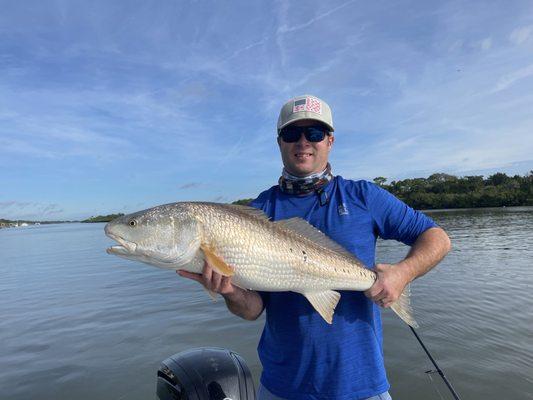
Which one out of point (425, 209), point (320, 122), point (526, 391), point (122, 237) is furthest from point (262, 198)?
point (425, 209)

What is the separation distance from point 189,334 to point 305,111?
9.78 meters

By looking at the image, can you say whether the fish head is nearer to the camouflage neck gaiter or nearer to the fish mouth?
the fish mouth

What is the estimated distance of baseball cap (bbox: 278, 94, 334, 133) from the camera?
11.4 ft

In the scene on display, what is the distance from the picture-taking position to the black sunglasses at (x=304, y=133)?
3.51 meters

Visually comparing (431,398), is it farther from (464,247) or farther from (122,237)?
(464,247)

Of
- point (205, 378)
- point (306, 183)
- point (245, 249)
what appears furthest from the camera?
point (205, 378)

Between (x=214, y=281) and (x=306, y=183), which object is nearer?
(x=214, y=281)

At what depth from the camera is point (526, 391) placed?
7355mm

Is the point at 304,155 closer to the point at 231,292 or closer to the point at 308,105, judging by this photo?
the point at 308,105

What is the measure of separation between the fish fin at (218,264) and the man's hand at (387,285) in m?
1.19

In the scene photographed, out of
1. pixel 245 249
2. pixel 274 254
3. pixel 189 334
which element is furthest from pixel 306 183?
pixel 189 334

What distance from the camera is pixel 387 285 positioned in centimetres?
317

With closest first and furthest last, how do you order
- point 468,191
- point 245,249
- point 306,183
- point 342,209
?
point 245,249, point 342,209, point 306,183, point 468,191

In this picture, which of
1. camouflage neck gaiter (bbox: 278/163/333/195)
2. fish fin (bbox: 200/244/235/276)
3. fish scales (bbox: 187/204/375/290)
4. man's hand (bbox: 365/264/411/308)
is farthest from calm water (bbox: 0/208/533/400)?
fish fin (bbox: 200/244/235/276)
